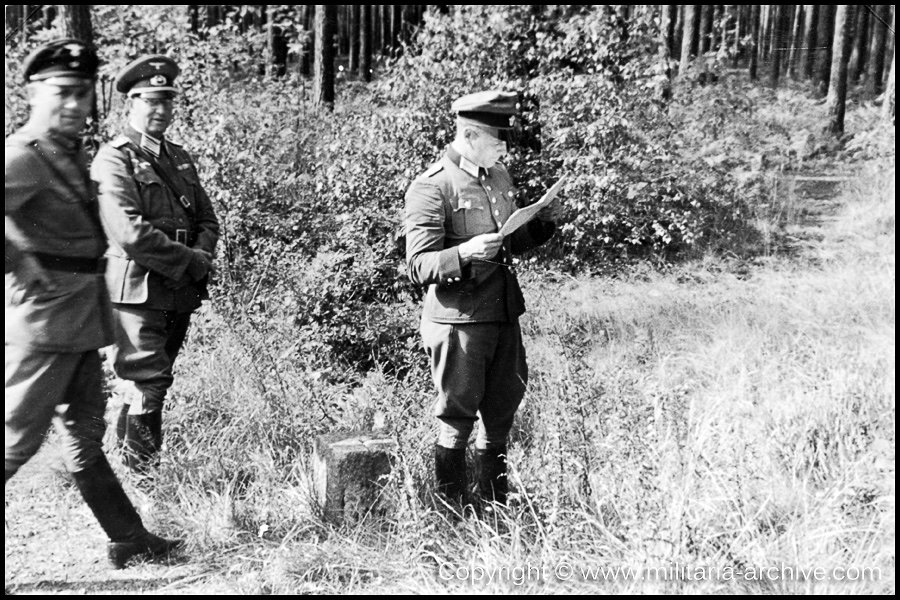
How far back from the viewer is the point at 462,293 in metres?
3.28

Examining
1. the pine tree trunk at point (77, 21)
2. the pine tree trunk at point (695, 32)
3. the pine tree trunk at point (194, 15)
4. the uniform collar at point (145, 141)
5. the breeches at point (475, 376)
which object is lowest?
the breeches at point (475, 376)

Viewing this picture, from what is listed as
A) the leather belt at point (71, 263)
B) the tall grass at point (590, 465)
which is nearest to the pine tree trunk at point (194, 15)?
the tall grass at point (590, 465)

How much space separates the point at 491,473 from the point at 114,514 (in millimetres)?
1550

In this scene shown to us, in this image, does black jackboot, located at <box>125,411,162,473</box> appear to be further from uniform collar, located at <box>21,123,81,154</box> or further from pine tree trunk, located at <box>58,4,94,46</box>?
pine tree trunk, located at <box>58,4,94,46</box>

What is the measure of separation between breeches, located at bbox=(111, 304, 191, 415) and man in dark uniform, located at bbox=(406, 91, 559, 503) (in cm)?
116

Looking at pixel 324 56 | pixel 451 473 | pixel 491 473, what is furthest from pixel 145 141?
pixel 324 56

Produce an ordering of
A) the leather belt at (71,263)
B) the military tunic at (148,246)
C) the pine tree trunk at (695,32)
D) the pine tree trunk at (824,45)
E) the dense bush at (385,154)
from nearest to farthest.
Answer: the leather belt at (71,263) < the military tunic at (148,246) < the pine tree trunk at (824,45) < the dense bush at (385,154) < the pine tree trunk at (695,32)

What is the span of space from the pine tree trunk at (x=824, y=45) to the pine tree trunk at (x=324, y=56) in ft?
16.6

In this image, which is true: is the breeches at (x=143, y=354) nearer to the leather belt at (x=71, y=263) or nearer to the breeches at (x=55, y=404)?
the breeches at (x=55, y=404)

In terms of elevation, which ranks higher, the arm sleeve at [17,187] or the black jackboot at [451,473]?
the arm sleeve at [17,187]

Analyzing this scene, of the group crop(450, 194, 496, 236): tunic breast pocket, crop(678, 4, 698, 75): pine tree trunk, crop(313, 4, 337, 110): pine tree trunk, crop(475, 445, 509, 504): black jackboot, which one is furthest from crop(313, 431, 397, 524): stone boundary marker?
crop(678, 4, 698, 75): pine tree trunk

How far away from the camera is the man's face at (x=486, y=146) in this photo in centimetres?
329

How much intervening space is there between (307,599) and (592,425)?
1.58 m

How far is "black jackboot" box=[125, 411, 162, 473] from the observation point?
3.52 m
